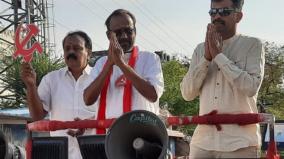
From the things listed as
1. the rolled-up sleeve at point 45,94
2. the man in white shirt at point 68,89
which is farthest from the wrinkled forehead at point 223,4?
the rolled-up sleeve at point 45,94

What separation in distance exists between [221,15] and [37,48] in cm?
116

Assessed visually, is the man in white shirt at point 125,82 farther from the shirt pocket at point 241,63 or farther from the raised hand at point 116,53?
the shirt pocket at point 241,63

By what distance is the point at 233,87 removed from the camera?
9.54 feet

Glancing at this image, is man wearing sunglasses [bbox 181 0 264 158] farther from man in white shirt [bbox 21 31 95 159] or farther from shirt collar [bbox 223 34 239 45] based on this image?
man in white shirt [bbox 21 31 95 159]

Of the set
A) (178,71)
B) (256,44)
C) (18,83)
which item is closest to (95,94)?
(256,44)

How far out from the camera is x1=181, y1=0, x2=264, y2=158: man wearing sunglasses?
2.82 meters

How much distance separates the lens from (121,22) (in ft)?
10.1

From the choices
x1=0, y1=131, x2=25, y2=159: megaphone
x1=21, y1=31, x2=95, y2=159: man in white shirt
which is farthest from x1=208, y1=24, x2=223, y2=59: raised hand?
x1=0, y1=131, x2=25, y2=159: megaphone


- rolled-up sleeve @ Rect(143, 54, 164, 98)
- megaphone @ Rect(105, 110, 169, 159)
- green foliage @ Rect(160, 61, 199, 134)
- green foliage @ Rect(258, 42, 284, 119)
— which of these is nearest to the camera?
megaphone @ Rect(105, 110, 169, 159)

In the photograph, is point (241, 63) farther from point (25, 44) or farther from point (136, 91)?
point (25, 44)

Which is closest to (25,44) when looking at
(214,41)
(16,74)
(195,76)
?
(195,76)

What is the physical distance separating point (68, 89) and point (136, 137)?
1.38 meters

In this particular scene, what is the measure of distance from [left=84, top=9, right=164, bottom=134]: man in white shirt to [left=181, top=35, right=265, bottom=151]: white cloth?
223 millimetres

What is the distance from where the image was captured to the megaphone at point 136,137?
93.8 inches
